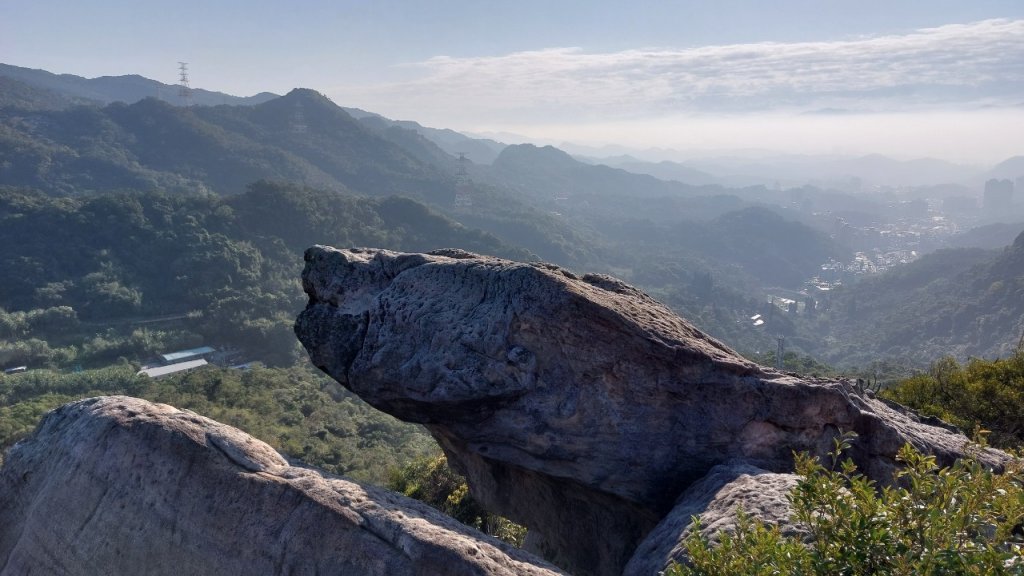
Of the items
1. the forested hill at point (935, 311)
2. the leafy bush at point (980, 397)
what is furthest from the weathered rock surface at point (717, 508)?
the forested hill at point (935, 311)

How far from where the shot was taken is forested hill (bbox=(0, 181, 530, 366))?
2105 inches

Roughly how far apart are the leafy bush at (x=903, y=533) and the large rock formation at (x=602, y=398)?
3752 mm

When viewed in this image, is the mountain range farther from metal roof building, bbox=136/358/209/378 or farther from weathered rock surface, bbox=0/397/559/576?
weathered rock surface, bbox=0/397/559/576

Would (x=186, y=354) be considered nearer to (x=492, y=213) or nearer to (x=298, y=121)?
(x=492, y=213)

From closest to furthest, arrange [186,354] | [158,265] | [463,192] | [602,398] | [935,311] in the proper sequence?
1. [602,398]
2. [186,354]
3. [158,265]
4. [935,311]
5. [463,192]

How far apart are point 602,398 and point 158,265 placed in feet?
215

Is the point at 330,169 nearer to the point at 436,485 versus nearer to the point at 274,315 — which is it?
the point at 274,315

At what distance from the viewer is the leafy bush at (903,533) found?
3.54m

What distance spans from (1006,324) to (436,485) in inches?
3125

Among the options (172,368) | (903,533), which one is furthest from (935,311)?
(903,533)

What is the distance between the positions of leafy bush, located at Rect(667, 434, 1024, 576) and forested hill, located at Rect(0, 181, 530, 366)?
5566cm

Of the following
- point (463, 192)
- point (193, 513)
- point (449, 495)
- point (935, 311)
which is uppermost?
point (193, 513)

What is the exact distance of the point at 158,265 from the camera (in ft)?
204

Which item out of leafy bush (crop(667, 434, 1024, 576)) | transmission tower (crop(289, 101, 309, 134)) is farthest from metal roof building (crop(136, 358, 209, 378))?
transmission tower (crop(289, 101, 309, 134))
